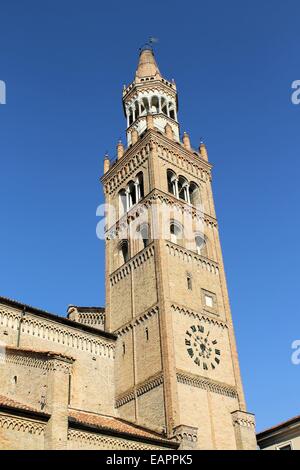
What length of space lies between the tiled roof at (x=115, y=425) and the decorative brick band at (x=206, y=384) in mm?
2686

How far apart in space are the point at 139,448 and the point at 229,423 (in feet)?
19.2

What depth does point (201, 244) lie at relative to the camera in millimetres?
31281

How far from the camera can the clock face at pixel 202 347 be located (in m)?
25.9

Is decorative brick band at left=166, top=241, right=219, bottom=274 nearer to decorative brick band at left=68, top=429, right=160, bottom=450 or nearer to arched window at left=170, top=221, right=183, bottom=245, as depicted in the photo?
arched window at left=170, top=221, right=183, bottom=245

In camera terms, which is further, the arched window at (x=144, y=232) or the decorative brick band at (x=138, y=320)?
the arched window at (x=144, y=232)

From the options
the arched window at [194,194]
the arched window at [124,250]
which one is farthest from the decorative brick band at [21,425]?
the arched window at [194,194]

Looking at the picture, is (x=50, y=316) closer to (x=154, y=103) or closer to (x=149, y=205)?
(x=149, y=205)

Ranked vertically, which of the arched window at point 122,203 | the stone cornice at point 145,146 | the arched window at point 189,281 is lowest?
the arched window at point 189,281

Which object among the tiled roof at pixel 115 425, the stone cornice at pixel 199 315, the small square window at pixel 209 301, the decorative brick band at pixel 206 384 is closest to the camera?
the tiled roof at pixel 115 425

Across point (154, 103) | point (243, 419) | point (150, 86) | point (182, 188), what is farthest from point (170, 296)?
point (150, 86)

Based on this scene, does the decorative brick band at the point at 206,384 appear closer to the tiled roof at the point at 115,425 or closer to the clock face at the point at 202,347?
the clock face at the point at 202,347

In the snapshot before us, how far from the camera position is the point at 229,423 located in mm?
24953
